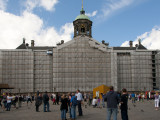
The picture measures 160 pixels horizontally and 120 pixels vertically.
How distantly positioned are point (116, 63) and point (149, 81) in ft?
39.0

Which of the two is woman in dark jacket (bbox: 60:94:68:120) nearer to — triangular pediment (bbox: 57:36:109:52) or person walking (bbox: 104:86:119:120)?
person walking (bbox: 104:86:119:120)

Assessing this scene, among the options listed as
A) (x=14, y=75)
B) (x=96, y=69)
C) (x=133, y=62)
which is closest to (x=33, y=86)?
(x=14, y=75)

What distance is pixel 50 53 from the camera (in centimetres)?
8144

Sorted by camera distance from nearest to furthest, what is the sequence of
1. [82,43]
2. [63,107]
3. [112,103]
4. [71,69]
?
[112,103]
[63,107]
[71,69]
[82,43]

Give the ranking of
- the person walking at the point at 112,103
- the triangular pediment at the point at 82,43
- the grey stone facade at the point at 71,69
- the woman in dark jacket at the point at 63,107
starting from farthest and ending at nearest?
the triangular pediment at the point at 82,43 → the grey stone facade at the point at 71,69 → the woman in dark jacket at the point at 63,107 → the person walking at the point at 112,103

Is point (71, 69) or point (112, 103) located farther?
point (71, 69)

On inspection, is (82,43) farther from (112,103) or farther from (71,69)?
(112,103)

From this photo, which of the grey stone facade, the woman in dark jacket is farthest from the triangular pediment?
the woman in dark jacket

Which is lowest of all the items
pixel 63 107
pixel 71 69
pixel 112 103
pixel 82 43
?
pixel 63 107

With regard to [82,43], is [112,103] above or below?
below

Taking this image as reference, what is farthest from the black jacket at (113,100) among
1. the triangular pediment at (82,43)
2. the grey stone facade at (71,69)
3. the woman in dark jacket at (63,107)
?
the triangular pediment at (82,43)

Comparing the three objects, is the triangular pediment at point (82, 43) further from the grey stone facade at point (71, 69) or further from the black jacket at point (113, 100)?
the black jacket at point (113, 100)

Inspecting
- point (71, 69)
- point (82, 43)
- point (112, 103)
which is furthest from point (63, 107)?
point (82, 43)

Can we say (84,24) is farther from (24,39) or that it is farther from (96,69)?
(24,39)
